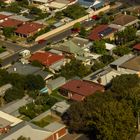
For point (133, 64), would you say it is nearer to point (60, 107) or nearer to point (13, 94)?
point (60, 107)

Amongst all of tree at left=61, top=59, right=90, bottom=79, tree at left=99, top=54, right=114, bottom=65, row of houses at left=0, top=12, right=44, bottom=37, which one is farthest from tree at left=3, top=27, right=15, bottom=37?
tree at left=99, top=54, right=114, bottom=65

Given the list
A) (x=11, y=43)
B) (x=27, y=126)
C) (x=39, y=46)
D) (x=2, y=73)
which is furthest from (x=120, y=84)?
(x=11, y=43)

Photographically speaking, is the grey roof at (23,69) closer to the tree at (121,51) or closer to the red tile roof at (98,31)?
the tree at (121,51)

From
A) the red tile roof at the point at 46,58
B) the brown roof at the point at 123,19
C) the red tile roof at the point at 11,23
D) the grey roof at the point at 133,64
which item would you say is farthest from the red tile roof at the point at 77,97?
the red tile roof at the point at 11,23

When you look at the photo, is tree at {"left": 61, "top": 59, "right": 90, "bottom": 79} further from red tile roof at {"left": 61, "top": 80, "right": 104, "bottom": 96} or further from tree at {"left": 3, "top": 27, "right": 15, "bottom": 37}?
tree at {"left": 3, "top": 27, "right": 15, "bottom": 37}

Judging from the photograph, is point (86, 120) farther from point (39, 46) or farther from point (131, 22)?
point (131, 22)

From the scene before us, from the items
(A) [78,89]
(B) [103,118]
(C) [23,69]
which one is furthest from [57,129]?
(C) [23,69]

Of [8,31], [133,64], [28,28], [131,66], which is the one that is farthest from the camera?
[28,28]
